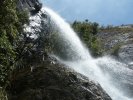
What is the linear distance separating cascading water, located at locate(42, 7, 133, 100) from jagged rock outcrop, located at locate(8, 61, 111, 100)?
18.1ft

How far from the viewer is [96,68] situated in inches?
1204

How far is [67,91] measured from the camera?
63.3ft

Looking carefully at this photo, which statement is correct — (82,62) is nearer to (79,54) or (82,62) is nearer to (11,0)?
(79,54)

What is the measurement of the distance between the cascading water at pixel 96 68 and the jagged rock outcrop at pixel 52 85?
5504 millimetres

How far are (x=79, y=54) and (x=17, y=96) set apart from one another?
12814 mm

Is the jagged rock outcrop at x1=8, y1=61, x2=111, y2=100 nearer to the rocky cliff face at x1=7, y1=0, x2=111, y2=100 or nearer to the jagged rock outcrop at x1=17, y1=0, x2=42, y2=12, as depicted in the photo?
the rocky cliff face at x1=7, y1=0, x2=111, y2=100

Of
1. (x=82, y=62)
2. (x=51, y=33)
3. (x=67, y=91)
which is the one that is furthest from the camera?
(x=82, y=62)

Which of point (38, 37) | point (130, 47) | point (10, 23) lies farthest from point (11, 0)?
point (130, 47)

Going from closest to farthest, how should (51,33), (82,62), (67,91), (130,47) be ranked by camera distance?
(67,91), (51,33), (82,62), (130,47)

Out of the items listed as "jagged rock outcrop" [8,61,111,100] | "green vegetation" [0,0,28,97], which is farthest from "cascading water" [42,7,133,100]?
"jagged rock outcrop" [8,61,111,100]

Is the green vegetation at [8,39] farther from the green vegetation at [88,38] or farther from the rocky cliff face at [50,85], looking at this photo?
the green vegetation at [88,38]

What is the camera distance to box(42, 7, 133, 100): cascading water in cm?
2706

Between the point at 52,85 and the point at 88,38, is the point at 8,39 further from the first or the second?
the point at 88,38

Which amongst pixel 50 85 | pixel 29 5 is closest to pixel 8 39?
pixel 50 85
